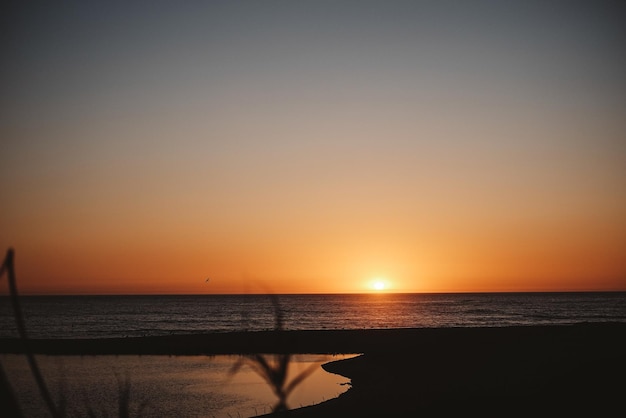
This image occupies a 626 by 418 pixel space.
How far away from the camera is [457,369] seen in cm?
2477

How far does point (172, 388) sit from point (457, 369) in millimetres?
12218

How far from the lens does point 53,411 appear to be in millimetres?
1006

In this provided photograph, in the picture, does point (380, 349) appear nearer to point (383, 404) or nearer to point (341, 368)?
point (341, 368)

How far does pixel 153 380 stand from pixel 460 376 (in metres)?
14.7

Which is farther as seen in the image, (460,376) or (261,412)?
(460,376)

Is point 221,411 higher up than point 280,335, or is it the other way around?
point 280,335

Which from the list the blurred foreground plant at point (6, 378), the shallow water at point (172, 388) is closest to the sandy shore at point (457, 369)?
the blurred foreground plant at point (6, 378)

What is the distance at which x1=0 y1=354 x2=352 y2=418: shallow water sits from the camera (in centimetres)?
2070

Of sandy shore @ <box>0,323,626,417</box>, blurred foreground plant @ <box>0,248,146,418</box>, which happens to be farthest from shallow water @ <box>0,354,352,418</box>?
blurred foreground plant @ <box>0,248,146,418</box>

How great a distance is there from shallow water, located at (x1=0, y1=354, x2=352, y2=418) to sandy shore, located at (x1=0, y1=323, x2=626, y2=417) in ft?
6.05

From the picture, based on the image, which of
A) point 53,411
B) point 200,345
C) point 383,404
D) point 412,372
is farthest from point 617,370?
point 200,345

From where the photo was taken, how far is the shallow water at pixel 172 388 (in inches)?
815

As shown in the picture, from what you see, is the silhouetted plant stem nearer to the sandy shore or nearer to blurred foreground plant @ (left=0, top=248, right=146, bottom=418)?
blurred foreground plant @ (left=0, top=248, right=146, bottom=418)

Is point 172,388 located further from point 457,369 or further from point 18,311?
point 18,311
